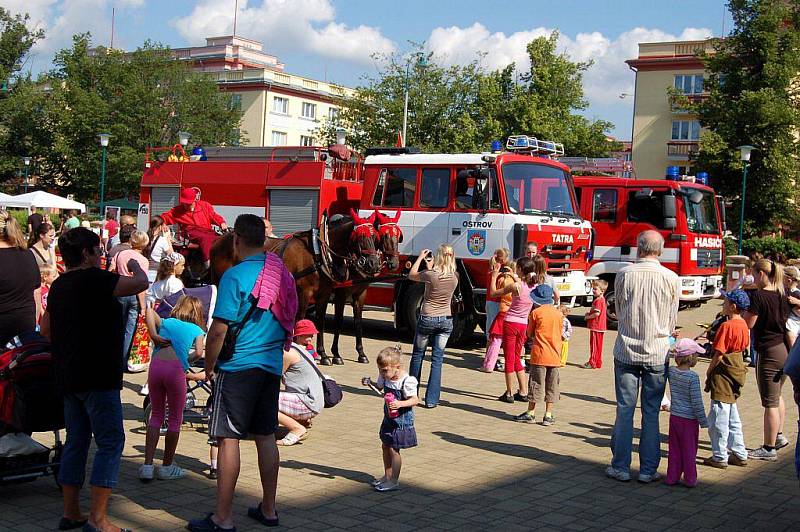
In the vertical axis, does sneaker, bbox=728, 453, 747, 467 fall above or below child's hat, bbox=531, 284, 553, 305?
below

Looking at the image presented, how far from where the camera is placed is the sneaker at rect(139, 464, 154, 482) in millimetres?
6910

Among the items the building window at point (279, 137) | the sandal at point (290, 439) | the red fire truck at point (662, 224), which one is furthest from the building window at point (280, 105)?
the sandal at point (290, 439)

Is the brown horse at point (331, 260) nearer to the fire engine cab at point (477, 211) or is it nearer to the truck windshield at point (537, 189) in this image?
the fire engine cab at point (477, 211)

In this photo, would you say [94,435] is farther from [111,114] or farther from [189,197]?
[111,114]

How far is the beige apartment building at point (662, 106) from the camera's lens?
185 ft

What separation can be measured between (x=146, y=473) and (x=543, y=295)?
227 inches

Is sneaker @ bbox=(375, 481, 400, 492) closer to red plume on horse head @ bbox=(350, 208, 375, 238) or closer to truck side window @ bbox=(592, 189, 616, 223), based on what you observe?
red plume on horse head @ bbox=(350, 208, 375, 238)

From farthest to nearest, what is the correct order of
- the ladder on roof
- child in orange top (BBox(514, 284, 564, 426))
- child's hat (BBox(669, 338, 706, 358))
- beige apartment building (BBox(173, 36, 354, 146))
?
beige apartment building (BBox(173, 36, 354, 146)) < the ladder on roof < child in orange top (BBox(514, 284, 564, 426)) < child's hat (BBox(669, 338, 706, 358))

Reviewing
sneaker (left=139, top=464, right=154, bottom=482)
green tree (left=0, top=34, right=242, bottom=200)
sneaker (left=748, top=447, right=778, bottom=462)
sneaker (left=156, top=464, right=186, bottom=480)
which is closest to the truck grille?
sneaker (left=748, top=447, right=778, bottom=462)

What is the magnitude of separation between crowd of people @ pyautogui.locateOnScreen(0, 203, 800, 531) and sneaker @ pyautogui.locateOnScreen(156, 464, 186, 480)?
0.04 ft

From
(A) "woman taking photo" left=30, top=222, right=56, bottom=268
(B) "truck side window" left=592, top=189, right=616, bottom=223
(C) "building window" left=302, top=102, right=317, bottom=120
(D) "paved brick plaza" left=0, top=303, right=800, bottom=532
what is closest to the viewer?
(D) "paved brick plaza" left=0, top=303, right=800, bottom=532

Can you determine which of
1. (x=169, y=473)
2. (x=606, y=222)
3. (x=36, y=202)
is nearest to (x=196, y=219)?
(x=169, y=473)

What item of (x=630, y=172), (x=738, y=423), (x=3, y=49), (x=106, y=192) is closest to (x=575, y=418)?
(x=738, y=423)

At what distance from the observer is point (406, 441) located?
273 inches
